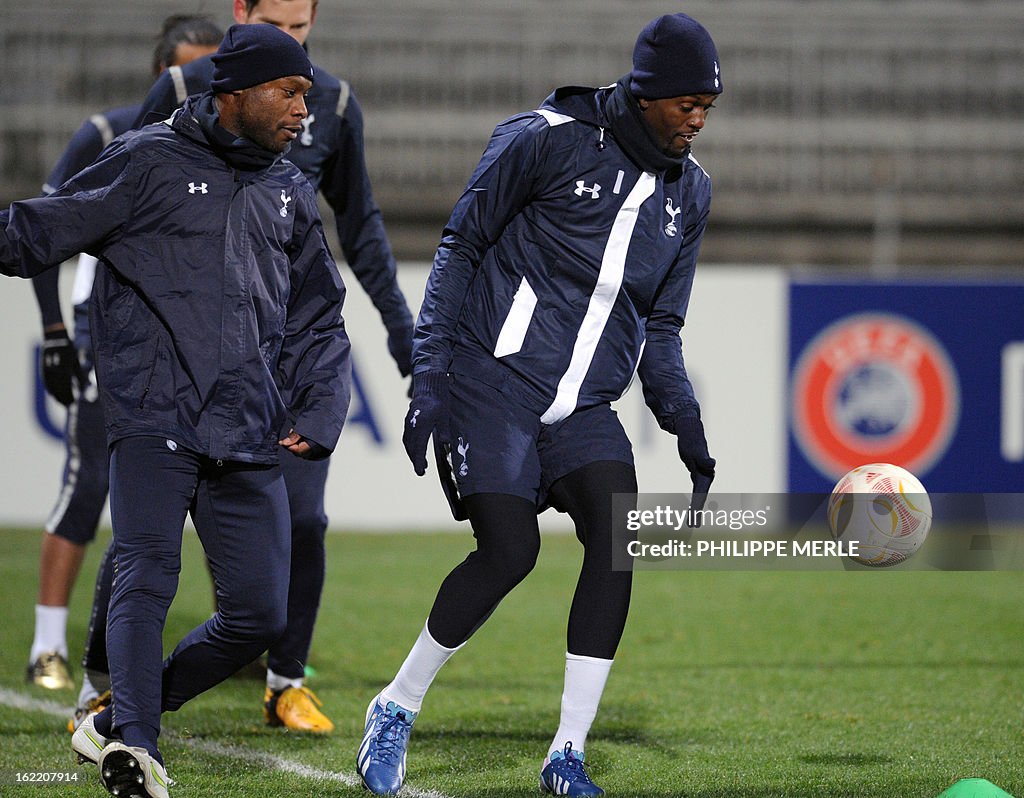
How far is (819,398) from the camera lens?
35.0ft

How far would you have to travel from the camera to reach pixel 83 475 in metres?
5.64

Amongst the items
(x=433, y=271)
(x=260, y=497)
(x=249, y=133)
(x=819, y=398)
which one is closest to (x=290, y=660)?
(x=260, y=497)

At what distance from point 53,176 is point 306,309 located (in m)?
1.99

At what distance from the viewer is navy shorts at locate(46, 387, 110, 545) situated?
5.60 metres

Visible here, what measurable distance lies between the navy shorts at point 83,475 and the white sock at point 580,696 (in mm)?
2408

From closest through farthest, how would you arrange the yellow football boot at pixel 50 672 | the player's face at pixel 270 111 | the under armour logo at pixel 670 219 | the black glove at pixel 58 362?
the player's face at pixel 270 111
the under armour logo at pixel 670 219
the black glove at pixel 58 362
the yellow football boot at pixel 50 672

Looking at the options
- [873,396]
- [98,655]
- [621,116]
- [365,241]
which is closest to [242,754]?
[98,655]

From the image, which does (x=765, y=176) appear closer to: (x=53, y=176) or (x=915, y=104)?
(x=915, y=104)

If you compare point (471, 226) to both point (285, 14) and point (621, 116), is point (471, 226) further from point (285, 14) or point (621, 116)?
point (285, 14)

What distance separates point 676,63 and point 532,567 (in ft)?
4.19

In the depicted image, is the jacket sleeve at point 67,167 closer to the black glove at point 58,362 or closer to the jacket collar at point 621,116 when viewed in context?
the black glove at point 58,362

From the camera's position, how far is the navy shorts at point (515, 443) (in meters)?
3.86

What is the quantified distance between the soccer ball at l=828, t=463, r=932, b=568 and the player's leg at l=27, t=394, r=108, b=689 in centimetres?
281

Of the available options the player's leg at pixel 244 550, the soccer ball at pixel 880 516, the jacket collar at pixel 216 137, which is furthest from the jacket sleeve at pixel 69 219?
the soccer ball at pixel 880 516
